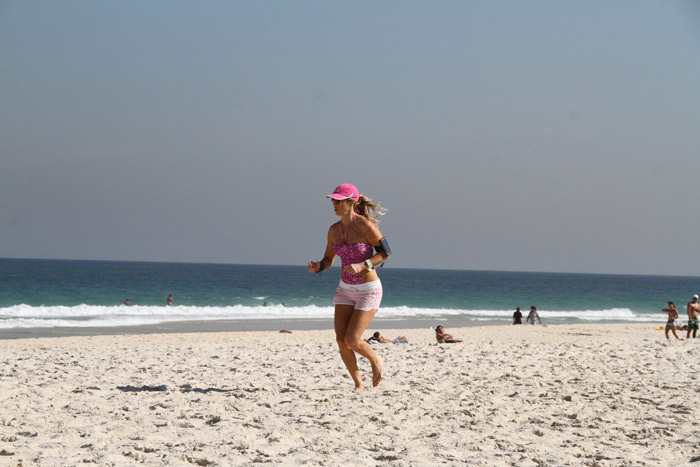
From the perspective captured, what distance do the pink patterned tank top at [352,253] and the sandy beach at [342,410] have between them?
3.66ft

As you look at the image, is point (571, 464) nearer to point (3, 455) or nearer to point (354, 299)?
point (354, 299)

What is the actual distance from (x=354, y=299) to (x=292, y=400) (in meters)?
1.09

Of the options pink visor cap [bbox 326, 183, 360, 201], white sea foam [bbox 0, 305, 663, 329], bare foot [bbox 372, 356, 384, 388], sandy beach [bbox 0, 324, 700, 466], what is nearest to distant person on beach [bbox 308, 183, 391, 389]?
pink visor cap [bbox 326, 183, 360, 201]

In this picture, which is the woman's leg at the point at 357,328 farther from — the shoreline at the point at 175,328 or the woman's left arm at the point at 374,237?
the shoreline at the point at 175,328

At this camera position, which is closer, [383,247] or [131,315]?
[383,247]

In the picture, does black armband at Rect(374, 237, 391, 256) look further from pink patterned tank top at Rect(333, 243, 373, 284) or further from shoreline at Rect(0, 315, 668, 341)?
shoreline at Rect(0, 315, 668, 341)

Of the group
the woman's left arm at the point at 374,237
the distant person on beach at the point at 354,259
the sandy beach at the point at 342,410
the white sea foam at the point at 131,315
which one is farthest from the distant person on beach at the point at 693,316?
the white sea foam at the point at 131,315

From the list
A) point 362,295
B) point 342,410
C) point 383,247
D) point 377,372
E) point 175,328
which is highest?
point 383,247

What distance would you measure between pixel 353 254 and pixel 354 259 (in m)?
0.05

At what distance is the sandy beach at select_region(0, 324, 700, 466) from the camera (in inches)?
165

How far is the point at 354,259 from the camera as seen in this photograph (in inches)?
233

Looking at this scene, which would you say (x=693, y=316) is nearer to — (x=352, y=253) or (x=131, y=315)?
(x=352, y=253)

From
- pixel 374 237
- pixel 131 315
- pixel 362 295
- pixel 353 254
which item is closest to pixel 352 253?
pixel 353 254

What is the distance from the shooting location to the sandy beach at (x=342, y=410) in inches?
165
